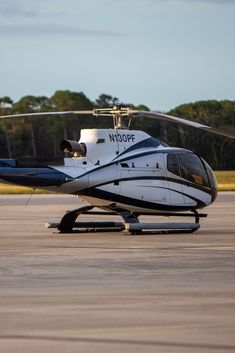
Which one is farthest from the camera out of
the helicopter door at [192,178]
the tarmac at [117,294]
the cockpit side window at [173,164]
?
the helicopter door at [192,178]

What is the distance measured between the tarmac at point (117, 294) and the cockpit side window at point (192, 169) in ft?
6.79

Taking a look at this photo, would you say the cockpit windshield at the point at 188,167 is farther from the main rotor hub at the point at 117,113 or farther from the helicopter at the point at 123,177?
the main rotor hub at the point at 117,113

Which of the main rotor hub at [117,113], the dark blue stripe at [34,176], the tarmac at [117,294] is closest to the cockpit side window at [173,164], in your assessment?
the main rotor hub at [117,113]

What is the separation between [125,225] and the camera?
2481cm

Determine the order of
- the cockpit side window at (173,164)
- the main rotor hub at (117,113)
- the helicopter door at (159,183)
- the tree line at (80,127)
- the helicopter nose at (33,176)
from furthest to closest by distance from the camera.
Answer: the tree line at (80,127), the cockpit side window at (173,164), the helicopter door at (159,183), the main rotor hub at (117,113), the helicopter nose at (33,176)

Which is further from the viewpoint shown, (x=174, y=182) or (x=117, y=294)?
(x=174, y=182)

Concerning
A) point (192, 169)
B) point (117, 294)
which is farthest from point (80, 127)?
point (117, 294)

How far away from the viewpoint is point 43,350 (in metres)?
9.98

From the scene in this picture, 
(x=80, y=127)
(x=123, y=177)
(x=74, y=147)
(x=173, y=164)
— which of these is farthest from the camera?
(x=80, y=127)

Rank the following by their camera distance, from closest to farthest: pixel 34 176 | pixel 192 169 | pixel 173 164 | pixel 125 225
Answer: pixel 34 176 → pixel 125 225 → pixel 173 164 → pixel 192 169

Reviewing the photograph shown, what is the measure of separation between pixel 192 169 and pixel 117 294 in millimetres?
12468

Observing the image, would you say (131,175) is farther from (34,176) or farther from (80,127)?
(80,127)

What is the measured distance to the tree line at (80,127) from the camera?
99125 mm

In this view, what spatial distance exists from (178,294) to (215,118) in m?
102
